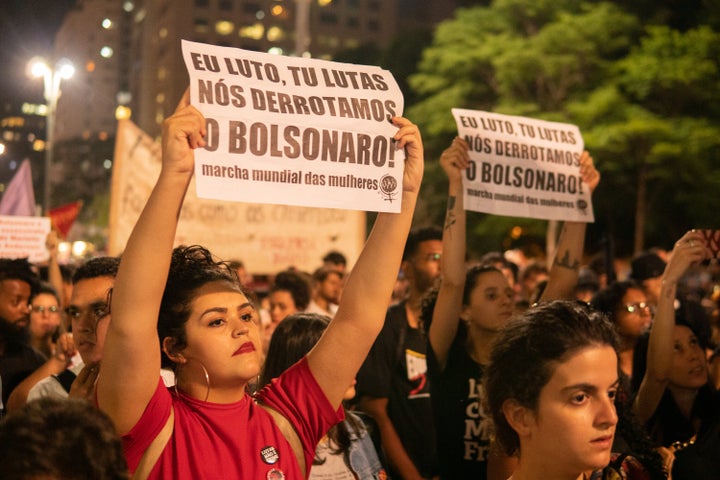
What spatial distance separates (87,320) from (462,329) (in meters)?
2.14

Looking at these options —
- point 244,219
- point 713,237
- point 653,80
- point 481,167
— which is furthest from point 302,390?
point 653,80

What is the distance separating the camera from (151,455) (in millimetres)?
Answer: 2875

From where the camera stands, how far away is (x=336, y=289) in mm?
9250

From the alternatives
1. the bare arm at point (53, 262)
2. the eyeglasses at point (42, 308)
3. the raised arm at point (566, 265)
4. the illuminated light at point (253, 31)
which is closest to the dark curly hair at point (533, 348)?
the raised arm at point (566, 265)

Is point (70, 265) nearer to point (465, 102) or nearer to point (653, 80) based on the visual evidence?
point (653, 80)

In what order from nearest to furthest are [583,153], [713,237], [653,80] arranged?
[713,237] → [583,153] → [653,80]

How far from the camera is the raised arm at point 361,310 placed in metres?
3.24

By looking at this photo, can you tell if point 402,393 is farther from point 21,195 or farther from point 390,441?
point 21,195

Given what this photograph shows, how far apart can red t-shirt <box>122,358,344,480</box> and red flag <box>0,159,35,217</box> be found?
7.87 metres

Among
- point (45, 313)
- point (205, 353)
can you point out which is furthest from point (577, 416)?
point (45, 313)

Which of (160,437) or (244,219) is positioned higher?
(244,219)

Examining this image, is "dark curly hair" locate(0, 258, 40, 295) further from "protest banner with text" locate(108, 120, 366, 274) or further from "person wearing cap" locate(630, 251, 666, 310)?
"person wearing cap" locate(630, 251, 666, 310)

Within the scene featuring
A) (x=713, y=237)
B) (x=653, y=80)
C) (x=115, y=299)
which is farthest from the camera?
(x=653, y=80)

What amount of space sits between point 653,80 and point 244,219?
649 inches
